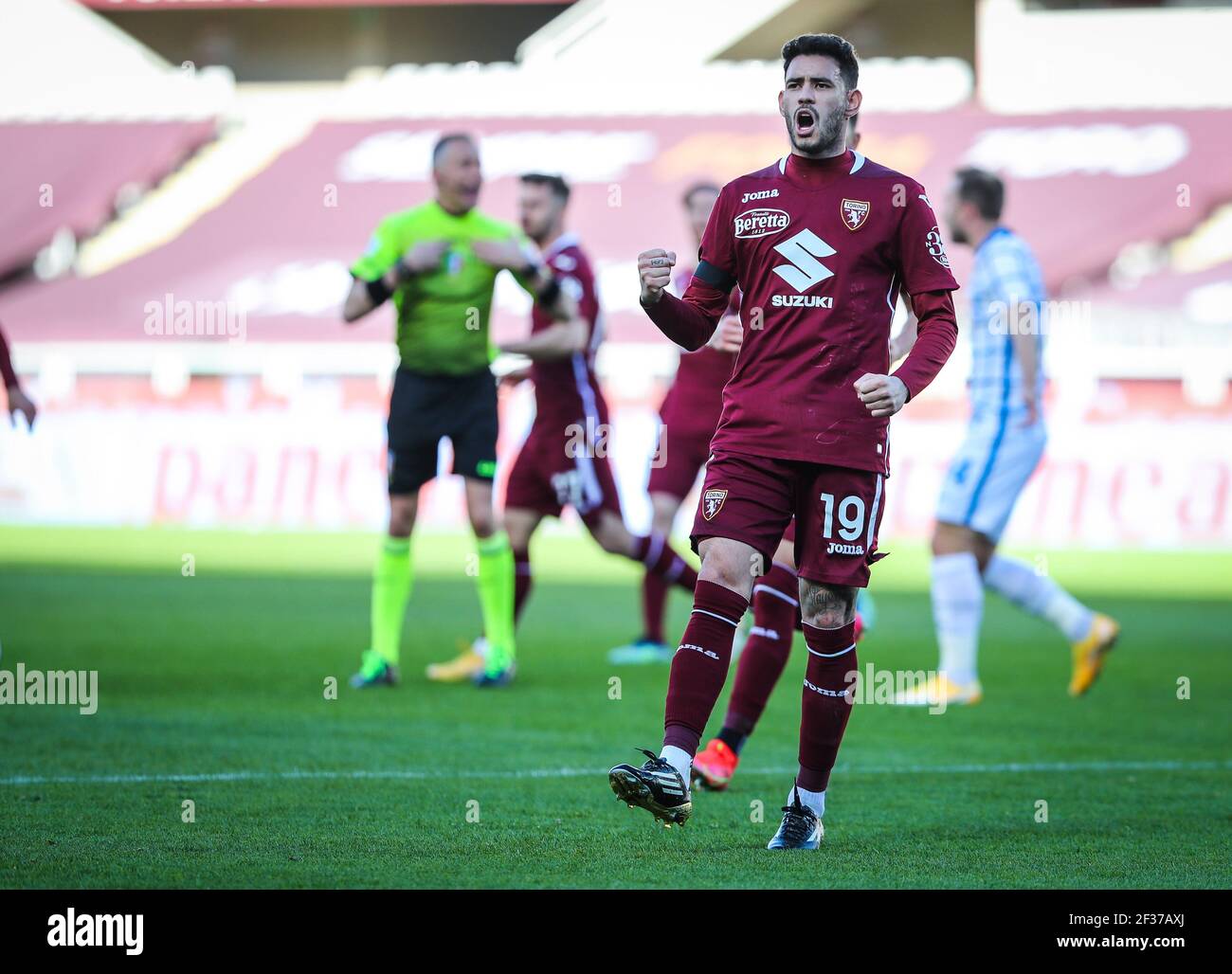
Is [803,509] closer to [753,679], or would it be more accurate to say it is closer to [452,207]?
[753,679]

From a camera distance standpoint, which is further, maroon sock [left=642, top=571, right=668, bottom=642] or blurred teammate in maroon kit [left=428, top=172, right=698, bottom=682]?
maroon sock [left=642, top=571, right=668, bottom=642]

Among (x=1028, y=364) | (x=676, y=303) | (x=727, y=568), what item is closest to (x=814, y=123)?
(x=676, y=303)

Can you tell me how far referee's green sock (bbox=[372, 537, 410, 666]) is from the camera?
9188 millimetres

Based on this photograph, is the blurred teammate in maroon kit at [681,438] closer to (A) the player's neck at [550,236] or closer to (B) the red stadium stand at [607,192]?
(A) the player's neck at [550,236]

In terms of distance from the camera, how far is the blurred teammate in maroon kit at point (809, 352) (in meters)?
5.05

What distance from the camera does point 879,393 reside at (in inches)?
189

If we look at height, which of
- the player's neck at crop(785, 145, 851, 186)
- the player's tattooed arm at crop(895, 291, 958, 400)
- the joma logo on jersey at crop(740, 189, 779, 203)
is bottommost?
the player's tattooed arm at crop(895, 291, 958, 400)

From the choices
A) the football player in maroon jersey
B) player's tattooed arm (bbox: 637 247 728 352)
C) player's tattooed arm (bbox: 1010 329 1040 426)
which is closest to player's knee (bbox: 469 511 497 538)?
player's tattooed arm (bbox: 1010 329 1040 426)

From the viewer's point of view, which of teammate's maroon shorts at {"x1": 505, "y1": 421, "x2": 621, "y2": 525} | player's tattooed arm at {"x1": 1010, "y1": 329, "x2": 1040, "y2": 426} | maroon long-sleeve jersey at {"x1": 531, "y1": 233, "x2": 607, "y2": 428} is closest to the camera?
player's tattooed arm at {"x1": 1010, "y1": 329, "x2": 1040, "y2": 426}

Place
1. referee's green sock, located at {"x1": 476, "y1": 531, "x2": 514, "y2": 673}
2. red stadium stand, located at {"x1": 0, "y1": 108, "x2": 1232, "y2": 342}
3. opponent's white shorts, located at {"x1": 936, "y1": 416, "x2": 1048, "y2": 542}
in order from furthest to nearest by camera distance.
Answer: red stadium stand, located at {"x1": 0, "y1": 108, "x2": 1232, "y2": 342} → referee's green sock, located at {"x1": 476, "y1": 531, "x2": 514, "y2": 673} → opponent's white shorts, located at {"x1": 936, "y1": 416, "x2": 1048, "y2": 542}

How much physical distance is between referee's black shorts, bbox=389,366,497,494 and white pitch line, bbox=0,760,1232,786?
2905 millimetres

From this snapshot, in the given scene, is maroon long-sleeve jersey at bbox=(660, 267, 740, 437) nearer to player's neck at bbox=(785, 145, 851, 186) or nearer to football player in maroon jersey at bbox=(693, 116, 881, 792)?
football player in maroon jersey at bbox=(693, 116, 881, 792)
